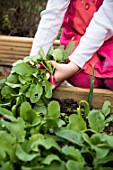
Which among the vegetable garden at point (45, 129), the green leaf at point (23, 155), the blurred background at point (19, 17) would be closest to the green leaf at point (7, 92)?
the vegetable garden at point (45, 129)

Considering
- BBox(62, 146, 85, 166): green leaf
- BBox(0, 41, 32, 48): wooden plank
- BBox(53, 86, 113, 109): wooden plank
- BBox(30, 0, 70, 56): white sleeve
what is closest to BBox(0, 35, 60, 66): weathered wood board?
BBox(0, 41, 32, 48): wooden plank

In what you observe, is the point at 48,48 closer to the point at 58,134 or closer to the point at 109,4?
the point at 109,4

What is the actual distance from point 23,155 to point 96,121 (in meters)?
0.37

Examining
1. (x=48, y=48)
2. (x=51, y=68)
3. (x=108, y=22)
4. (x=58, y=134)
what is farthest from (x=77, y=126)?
(x=48, y=48)

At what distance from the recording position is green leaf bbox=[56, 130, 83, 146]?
4.63 feet

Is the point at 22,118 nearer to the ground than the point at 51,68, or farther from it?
nearer to the ground

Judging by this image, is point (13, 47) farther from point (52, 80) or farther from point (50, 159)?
point (50, 159)

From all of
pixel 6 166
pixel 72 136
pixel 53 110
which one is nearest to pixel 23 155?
pixel 6 166

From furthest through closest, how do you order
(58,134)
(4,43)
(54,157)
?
1. (4,43)
2. (58,134)
3. (54,157)

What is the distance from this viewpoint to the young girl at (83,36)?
1873mm

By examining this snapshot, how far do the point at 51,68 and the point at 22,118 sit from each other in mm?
352

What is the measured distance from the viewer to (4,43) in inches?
105

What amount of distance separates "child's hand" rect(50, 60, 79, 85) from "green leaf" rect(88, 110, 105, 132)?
12.2 inches

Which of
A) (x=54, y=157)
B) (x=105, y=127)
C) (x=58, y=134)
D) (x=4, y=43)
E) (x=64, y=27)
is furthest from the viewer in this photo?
(x=4, y=43)
